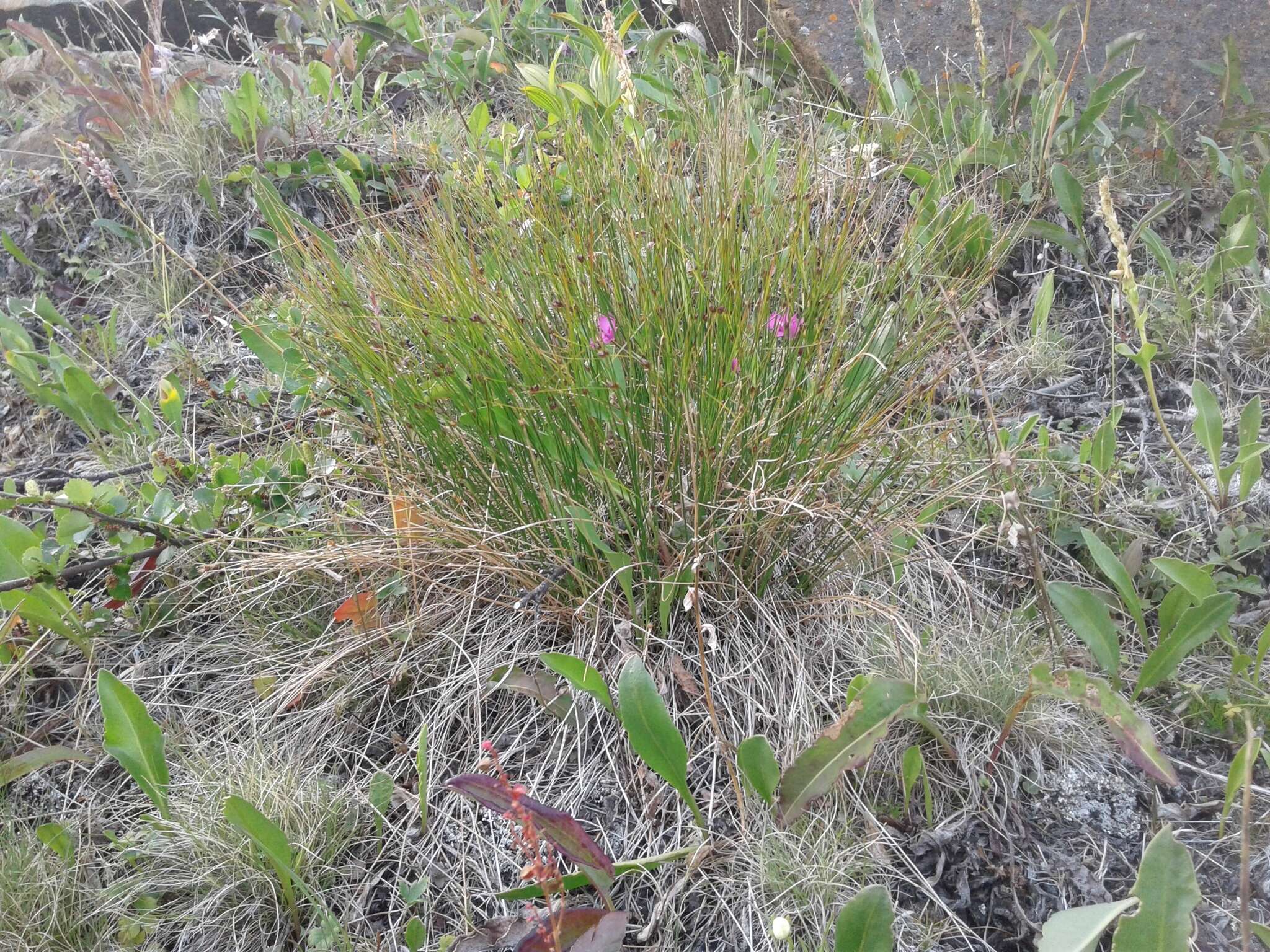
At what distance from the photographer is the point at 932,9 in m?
2.97

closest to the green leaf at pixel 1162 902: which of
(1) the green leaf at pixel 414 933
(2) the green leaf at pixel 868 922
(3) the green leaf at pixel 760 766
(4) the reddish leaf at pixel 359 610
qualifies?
(2) the green leaf at pixel 868 922

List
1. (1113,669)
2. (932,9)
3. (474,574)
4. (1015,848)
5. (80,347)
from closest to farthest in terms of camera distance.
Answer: (1015,848) → (1113,669) → (474,574) → (80,347) → (932,9)

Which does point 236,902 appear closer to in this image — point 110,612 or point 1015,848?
point 110,612

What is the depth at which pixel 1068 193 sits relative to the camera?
7.52 ft

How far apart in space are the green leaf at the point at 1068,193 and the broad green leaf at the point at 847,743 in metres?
1.56

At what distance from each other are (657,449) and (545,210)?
1.65ft

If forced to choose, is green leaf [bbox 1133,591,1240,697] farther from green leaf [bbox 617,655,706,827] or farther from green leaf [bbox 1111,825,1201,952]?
green leaf [bbox 617,655,706,827]

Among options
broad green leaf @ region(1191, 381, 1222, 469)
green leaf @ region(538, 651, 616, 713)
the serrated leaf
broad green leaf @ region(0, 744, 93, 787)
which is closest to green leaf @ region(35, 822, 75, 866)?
broad green leaf @ region(0, 744, 93, 787)

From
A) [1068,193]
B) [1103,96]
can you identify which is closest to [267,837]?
[1068,193]

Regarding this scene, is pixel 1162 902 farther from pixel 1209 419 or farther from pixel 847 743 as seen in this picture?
pixel 1209 419

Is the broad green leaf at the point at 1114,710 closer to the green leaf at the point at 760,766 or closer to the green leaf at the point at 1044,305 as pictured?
the green leaf at the point at 760,766

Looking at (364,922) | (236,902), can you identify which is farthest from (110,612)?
(364,922)

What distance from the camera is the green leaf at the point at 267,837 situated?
48.2 inches

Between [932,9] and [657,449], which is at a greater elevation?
[932,9]
